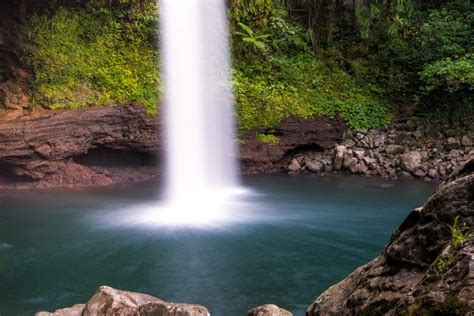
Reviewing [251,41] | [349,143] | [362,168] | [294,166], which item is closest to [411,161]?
[362,168]

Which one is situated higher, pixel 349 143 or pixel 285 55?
pixel 285 55

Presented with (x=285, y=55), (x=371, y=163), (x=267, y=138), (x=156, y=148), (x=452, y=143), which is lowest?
(x=371, y=163)

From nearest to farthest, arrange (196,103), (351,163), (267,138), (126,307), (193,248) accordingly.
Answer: (126,307) → (193,248) → (196,103) → (351,163) → (267,138)

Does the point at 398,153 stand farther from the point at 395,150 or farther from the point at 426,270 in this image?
the point at 426,270

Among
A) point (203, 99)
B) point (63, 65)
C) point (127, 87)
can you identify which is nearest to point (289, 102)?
point (203, 99)

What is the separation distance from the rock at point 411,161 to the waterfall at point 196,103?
5.35m

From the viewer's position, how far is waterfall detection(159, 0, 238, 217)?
1424 cm

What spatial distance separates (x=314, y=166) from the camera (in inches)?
604

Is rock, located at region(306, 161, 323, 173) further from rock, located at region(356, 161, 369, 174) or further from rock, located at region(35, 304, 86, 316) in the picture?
rock, located at region(35, 304, 86, 316)

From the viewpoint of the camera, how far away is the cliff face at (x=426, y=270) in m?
2.39

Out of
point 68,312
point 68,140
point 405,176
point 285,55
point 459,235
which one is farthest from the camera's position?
point 285,55

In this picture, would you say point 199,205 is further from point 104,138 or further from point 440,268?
point 440,268

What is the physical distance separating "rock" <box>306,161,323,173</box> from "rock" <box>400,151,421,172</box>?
A: 257 cm

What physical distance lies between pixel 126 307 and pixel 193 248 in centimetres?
355
